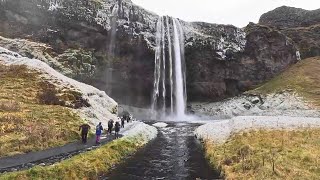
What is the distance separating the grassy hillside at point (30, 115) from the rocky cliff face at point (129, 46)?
27.5 meters

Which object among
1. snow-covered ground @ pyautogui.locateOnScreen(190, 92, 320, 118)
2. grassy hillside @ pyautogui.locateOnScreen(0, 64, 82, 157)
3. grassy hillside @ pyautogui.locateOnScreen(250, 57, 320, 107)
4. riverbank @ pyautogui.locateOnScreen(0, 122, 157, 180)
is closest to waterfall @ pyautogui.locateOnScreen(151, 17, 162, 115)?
snow-covered ground @ pyautogui.locateOnScreen(190, 92, 320, 118)

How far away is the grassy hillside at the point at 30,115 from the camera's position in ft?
111

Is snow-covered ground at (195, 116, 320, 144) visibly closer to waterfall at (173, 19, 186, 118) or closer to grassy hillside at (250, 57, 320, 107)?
grassy hillside at (250, 57, 320, 107)

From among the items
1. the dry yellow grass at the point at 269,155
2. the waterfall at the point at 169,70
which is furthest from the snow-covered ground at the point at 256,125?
the waterfall at the point at 169,70

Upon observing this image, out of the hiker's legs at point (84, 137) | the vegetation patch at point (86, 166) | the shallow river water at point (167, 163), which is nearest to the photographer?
the vegetation patch at point (86, 166)

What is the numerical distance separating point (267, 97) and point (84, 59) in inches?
1954

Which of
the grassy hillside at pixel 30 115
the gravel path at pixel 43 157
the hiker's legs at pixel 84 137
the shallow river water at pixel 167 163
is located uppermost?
the grassy hillside at pixel 30 115

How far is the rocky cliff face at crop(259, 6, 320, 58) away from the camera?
126375 millimetres

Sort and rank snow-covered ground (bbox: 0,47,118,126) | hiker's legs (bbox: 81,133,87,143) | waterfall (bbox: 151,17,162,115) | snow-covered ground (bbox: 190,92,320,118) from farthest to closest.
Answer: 1. waterfall (bbox: 151,17,162,115)
2. snow-covered ground (bbox: 190,92,320,118)
3. snow-covered ground (bbox: 0,47,118,126)
4. hiker's legs (bbox: 81,133,87,143)

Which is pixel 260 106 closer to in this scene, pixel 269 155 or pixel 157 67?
pixel 157 67

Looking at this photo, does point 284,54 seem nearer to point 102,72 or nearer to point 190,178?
point 102,72

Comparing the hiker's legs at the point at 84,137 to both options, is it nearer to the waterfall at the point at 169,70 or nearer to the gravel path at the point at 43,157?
the gravel path at the point at 43,157

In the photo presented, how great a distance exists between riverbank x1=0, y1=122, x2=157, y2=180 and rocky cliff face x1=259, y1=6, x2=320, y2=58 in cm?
10188

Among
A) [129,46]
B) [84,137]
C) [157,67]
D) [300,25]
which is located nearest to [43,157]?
[84,137]
